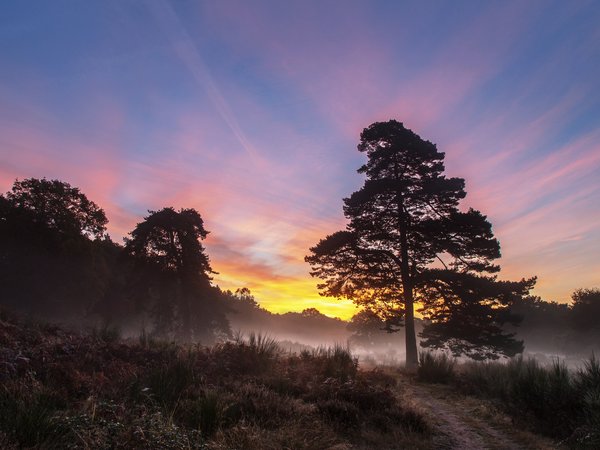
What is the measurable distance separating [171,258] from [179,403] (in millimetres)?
27268

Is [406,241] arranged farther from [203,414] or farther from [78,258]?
[78,258]

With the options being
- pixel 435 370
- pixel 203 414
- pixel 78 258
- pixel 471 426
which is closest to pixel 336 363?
pixel 471 426

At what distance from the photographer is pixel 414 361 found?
21.4 meters

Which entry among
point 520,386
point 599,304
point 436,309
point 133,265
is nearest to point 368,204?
point 436,309

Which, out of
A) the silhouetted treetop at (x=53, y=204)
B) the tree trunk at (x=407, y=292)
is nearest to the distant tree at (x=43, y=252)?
the silhouetted treetop at (x=53, y=204)

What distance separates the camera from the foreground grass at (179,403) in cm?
438

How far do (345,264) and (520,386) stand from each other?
14512mm

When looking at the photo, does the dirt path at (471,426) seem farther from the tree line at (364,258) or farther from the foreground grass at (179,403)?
the tree line at (364,258)

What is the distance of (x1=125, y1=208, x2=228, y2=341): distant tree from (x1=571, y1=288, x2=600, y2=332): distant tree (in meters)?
44.1

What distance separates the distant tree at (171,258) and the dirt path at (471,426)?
24.2 metres

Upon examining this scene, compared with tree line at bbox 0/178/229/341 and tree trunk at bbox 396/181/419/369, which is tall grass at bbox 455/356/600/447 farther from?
tree line at bbox 0/178/229/341

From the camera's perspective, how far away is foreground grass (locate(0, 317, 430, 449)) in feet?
14.4

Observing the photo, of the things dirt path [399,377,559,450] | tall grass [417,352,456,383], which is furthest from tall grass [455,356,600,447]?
tall grass [417,352,456,383]

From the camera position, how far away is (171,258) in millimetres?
32312
